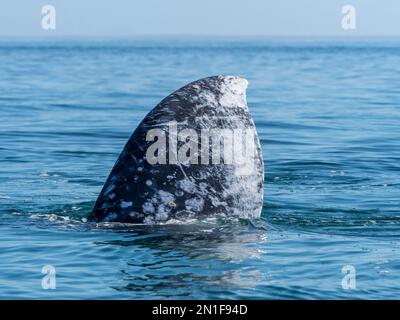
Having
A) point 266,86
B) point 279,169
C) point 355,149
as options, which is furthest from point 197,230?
point 266,86

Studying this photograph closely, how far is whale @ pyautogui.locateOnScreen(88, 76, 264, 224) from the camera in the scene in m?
9.74

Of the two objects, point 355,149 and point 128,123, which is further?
point 128,123

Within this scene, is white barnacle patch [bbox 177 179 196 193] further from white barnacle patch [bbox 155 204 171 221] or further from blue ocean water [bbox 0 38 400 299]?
blue ocean water [bbox 0 38 400 299]

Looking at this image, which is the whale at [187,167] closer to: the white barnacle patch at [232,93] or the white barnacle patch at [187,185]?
the white barnacle patch at [187,185]

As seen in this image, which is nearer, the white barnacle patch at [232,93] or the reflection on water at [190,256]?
the reflection on water at [190,256]

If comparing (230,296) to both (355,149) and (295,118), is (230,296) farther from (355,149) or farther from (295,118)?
(295,118)

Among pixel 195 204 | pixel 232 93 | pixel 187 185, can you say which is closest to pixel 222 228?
pixel 195 204

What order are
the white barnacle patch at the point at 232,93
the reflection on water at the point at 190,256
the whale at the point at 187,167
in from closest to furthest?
the reflection on water at the point at 190,256 < the whale at the point at 187,167 < the white barnacle patch at the point at 232,93

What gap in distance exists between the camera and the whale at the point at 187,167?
384 inches

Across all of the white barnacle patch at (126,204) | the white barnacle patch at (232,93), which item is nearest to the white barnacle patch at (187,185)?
the white barnacle patch at (126,204)

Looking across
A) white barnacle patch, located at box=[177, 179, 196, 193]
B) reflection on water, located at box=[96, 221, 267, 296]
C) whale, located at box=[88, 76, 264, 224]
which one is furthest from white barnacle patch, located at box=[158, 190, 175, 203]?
reflection on water, located at box=[96, 221, 267, 296]
